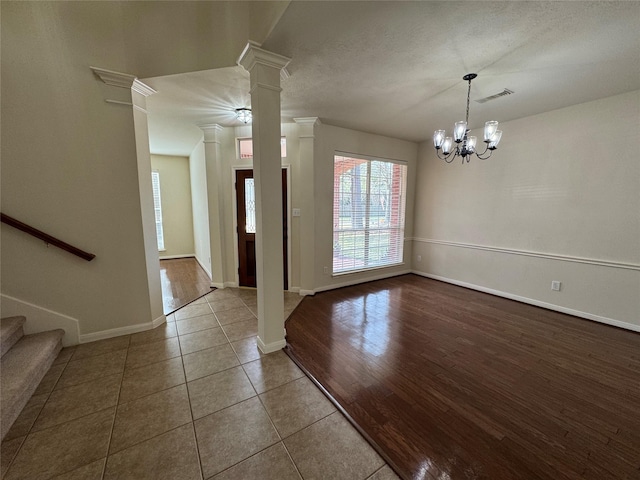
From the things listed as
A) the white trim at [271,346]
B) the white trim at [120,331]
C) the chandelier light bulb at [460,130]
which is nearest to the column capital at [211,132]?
the white trim at [120,331]

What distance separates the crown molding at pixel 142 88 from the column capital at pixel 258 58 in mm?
1163

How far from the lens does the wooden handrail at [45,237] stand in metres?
2.16

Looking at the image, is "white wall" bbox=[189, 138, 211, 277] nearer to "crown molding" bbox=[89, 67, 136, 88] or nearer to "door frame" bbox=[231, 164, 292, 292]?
"door frame" bbox=[231, 164, 292, 292]

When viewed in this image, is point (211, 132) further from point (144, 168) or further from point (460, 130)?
point (460, 130)

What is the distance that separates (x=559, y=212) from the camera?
11.3 feet

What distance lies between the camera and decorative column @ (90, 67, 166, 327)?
2.44 metres

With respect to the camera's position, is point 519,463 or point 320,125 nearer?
point 519,463

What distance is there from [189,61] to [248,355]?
2.90m

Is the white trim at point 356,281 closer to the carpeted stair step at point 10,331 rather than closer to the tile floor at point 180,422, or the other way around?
the tile floor at point 180,422

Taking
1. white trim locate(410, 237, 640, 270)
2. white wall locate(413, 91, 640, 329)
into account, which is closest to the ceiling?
white wall locate(413, 91, 640, 329)

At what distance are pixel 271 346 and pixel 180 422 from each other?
36.4 inches

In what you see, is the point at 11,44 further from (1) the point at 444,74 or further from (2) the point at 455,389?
(2) the point at 455,389

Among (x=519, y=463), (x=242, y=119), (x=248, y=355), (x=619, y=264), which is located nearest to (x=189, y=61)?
(x=242, y=119)

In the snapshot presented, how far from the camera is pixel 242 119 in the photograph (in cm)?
359
